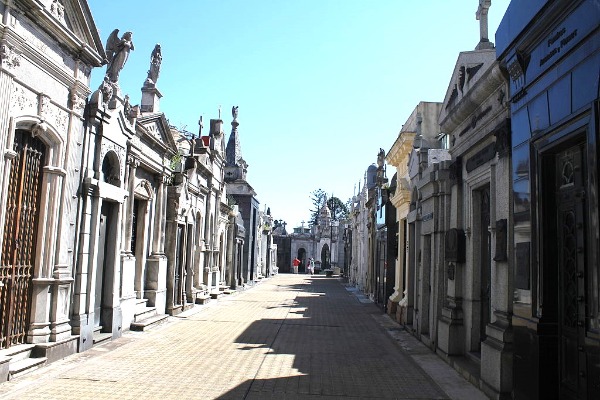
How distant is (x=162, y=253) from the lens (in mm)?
12883

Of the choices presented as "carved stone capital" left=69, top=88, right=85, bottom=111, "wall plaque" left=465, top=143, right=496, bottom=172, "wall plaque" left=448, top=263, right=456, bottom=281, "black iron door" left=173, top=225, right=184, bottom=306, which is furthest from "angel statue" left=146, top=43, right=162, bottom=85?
"wall plaque" left=448, top=263, right=456, bottom=281

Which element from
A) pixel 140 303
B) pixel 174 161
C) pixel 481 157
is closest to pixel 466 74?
pixel 481 157

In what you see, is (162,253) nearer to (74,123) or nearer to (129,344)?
(129,344)

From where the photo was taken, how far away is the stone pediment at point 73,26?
23.1 ft

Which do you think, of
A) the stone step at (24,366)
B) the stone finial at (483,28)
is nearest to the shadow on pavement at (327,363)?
the stone step at (24,366)

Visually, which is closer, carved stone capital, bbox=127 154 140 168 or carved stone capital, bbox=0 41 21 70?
carved stone capital, bbox=0 41 21 70

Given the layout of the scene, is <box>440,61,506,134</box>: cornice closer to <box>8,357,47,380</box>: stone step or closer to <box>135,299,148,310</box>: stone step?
<box>8,357,47,380</box>: stone step

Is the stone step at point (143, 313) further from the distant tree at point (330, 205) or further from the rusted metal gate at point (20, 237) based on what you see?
the distant tree at point (330, 205)

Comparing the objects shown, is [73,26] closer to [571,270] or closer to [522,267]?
[522,267]

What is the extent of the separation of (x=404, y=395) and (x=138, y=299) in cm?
735

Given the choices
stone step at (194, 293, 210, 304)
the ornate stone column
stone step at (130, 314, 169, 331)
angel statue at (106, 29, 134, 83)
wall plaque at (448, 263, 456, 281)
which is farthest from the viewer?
stone step at (194, 293, 210, 304)

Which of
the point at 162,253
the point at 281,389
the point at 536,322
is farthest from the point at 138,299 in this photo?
the point at 536,322

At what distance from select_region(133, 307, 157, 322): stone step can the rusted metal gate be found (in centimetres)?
413

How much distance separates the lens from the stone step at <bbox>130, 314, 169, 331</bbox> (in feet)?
35.3
